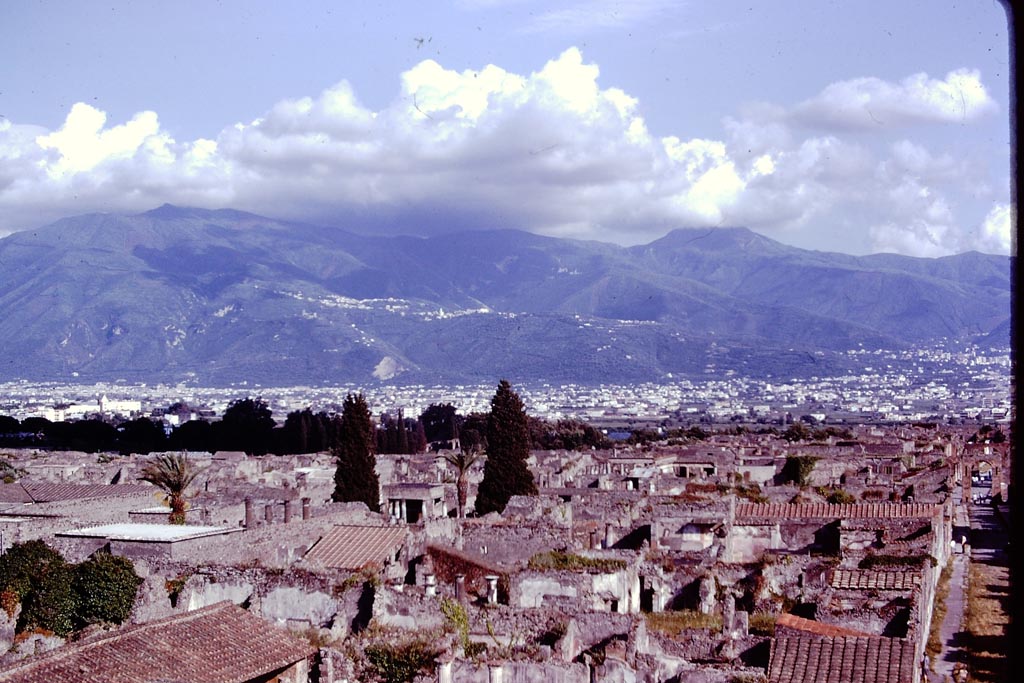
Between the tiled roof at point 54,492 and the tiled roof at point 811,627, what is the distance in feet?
69.0

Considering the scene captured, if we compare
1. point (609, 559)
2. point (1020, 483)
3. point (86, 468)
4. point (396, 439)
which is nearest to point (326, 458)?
point (86, 468)

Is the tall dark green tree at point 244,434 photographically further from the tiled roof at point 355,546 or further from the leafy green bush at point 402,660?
the leafy green bush at point 402,660

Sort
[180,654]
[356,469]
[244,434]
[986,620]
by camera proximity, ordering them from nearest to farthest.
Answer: [180,654] < [986,620] < [356,469] < [244,434]

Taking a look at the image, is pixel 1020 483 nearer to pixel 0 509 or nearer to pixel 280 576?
pixel 280 576

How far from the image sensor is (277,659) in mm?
16234

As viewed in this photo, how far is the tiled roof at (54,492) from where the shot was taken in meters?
34.1

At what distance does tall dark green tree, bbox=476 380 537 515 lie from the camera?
38.5 metres

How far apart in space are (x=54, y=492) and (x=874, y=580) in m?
23.3

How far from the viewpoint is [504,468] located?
128 ft

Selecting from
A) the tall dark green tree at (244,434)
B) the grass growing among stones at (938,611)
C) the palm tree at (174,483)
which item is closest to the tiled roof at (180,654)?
the grass growing among stones at (938,611)

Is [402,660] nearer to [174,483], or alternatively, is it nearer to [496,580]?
[496,580]

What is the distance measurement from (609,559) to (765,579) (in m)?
3.12

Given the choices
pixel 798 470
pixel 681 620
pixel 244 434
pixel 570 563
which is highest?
pixel 570 563

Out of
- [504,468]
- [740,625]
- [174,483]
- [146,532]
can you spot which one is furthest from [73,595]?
[504,468]
